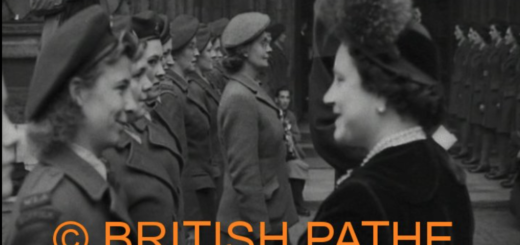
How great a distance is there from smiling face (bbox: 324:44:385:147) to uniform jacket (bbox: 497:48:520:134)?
11.2m

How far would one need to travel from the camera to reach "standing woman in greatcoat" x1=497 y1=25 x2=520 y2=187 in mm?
13883

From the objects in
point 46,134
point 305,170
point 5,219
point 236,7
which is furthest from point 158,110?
point 236,7

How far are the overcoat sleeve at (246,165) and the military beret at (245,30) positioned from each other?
597 millimetres

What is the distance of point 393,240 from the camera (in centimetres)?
285

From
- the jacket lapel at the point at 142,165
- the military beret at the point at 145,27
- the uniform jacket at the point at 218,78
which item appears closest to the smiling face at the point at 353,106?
the jacket lapel at the point at 142,165

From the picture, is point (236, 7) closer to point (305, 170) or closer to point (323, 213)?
point (305, 170)

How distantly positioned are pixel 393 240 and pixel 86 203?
886mm

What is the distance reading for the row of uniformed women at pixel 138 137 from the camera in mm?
2945

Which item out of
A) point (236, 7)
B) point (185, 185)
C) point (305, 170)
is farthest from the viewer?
point (236, 7)

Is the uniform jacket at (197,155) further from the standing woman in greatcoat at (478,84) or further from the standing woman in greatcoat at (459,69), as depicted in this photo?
the standing woman in greatcoat at (459,69)

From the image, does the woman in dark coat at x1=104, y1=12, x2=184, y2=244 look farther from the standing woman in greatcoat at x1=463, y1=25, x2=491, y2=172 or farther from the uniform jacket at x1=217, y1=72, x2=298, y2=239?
the standing woman in greatcoat at x1=463, y1=25, x2=491, y2=172

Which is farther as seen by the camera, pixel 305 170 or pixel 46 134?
pixel 305 170

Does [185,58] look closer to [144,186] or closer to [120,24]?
[120,24]

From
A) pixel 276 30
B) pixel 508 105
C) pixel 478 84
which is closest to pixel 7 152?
pixel 508 105
